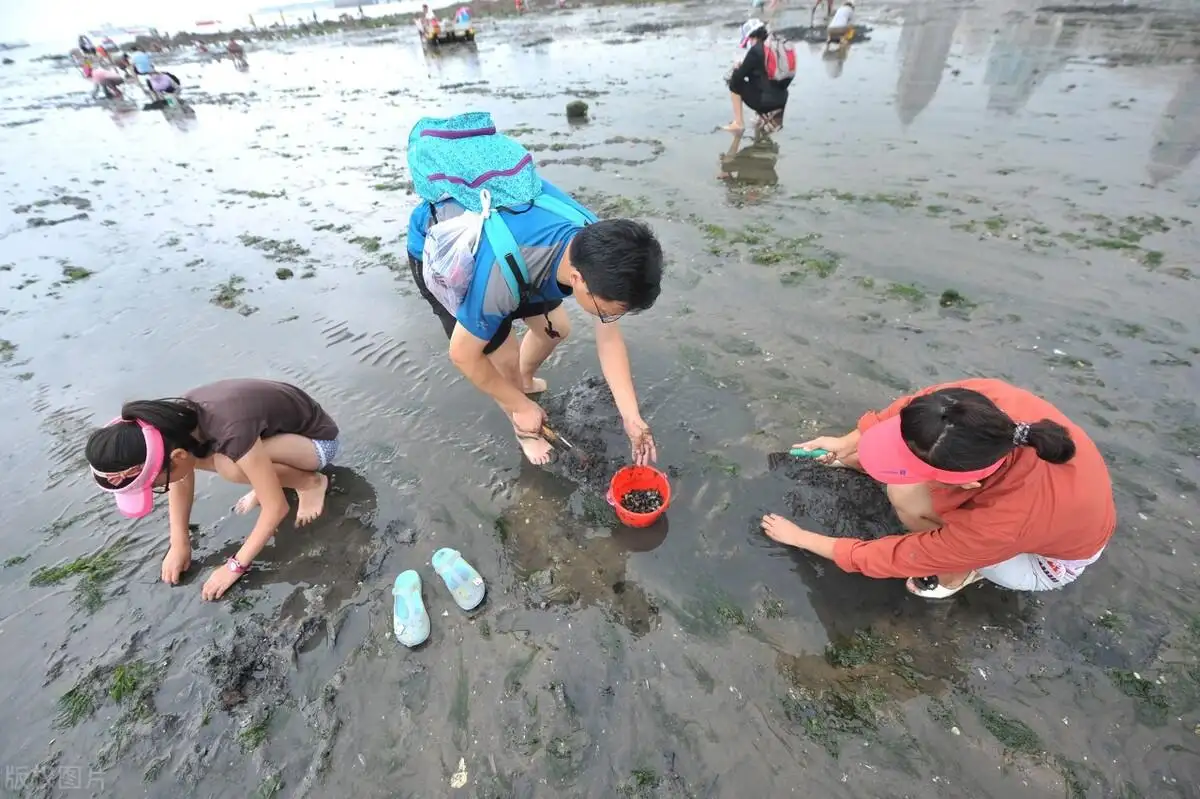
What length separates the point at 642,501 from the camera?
2.83 meters

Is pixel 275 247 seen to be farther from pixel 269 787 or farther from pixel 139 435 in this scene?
pixel 269 787

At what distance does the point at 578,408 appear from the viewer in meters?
3.58

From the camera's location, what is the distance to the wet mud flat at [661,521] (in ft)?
6.86

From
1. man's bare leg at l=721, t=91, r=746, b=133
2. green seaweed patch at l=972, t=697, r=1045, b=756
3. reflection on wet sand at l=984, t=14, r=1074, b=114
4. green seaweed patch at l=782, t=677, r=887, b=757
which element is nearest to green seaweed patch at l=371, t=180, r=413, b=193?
man's bare leg at l=721, t=91, r=746, b=133

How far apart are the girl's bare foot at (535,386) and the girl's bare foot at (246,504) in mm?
1718

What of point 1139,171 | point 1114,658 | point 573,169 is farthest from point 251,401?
point 1139,171

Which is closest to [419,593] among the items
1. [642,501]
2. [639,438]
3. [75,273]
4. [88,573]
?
[642,501]

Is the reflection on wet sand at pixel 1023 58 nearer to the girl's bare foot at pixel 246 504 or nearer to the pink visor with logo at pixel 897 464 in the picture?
the pink visor with logo at pixel 897 464

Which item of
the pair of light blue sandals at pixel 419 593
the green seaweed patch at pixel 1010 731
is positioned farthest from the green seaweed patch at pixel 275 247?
the green seaweed patch at pixel 1010 731

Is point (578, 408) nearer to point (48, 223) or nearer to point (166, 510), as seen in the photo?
point (166, 510)

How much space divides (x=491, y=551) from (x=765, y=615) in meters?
1.38

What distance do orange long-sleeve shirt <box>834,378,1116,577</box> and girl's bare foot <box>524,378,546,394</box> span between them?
2308mm

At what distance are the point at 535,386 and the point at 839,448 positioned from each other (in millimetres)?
1938

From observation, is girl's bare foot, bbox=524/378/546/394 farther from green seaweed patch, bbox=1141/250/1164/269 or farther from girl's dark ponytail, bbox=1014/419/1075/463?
green seaweed patch, bbox=1141/250/1164/269
